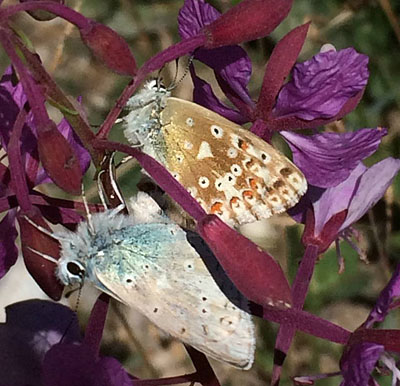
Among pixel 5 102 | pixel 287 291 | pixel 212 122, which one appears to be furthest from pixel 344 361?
pixel 5 102

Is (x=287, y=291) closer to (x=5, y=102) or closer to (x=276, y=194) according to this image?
(x=276, y=194)

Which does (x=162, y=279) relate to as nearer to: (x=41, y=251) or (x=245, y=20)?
(x=41, y=251)

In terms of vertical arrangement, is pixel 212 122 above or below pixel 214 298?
above

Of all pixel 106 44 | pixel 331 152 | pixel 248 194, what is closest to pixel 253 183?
pixel 248 194

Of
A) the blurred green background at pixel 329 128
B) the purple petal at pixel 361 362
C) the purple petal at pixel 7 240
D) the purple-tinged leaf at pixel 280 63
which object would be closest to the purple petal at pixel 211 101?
the purple-tinged leaf at pixel 280 63

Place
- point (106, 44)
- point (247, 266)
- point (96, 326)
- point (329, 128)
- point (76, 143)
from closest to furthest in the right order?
point (247, 266) < point (106, 44) < point (96, 326) < point (76, 143) < point (329, 128)

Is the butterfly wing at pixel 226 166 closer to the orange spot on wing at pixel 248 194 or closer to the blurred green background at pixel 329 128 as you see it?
the orange spot on wing at pixel 248 194
